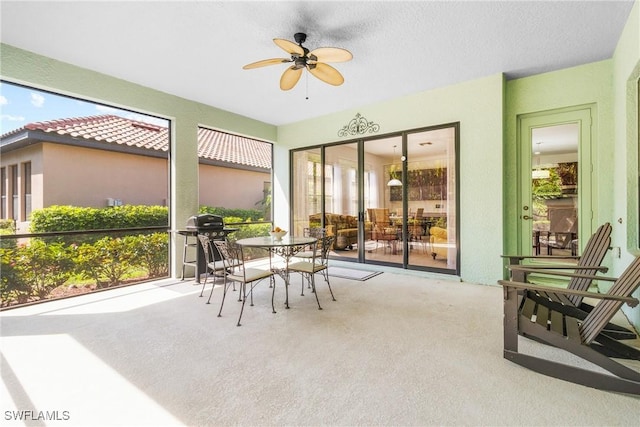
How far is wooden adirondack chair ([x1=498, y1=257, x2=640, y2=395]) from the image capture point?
5.84ft

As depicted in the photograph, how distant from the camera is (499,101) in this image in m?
4.11

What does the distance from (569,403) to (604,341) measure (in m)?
0.82

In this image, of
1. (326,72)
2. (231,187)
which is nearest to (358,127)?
(326,72)

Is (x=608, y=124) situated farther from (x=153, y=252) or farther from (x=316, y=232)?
(x=153, y=252)

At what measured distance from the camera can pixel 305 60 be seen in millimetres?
3074

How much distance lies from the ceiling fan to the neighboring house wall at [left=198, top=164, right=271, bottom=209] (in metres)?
3.61

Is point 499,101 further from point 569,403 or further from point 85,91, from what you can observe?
point 85,91

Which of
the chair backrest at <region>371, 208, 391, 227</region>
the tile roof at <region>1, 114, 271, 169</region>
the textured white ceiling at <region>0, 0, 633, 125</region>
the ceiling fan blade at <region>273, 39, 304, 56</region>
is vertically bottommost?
the chair backrest at <region>371, 208, 391, 227</region>

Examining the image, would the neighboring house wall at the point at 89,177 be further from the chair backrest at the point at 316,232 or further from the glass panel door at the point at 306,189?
the chair backrest at the point at 316,232

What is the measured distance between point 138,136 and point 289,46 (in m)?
3.67

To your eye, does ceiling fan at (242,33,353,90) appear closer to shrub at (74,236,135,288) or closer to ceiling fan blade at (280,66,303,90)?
ceiling fan blade at (280,66,303,90)

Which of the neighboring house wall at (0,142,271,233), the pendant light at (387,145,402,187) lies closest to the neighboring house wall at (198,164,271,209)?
the neighboring house wall at (0,142,271,233)

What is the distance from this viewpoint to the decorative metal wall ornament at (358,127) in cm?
538

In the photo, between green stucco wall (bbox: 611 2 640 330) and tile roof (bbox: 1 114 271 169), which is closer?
green stucco wall (bbox: 611 2 640 330)
